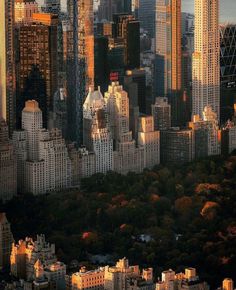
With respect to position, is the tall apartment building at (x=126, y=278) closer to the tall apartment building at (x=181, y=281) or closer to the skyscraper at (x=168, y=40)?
the tall apartment building at (x=181, y=281)

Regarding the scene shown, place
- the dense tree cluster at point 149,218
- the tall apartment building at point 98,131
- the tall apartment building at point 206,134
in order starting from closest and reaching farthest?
the dense tree cluster at point 149,218 → the tall apartment building at point 98,131 → the tall apartment building at point 206,134

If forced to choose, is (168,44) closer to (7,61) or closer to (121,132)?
(7,61)

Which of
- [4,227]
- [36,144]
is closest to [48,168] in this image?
[36,144]

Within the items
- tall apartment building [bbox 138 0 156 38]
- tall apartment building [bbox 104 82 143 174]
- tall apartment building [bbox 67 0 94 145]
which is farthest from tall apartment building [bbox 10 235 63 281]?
tall apartment building [bbox 138 0 156 38]

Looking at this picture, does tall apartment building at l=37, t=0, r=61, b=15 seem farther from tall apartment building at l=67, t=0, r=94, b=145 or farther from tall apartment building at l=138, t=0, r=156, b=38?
tall apartment building at l=138, t=0, r=156, b=38

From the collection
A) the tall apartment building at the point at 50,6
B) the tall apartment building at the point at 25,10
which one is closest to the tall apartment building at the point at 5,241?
the tall apartment building at the point at 25,10

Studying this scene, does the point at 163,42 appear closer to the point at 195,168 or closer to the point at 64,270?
the point at 195,168

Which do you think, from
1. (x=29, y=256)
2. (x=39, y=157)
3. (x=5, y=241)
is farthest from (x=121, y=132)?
(x=29, y=256)
